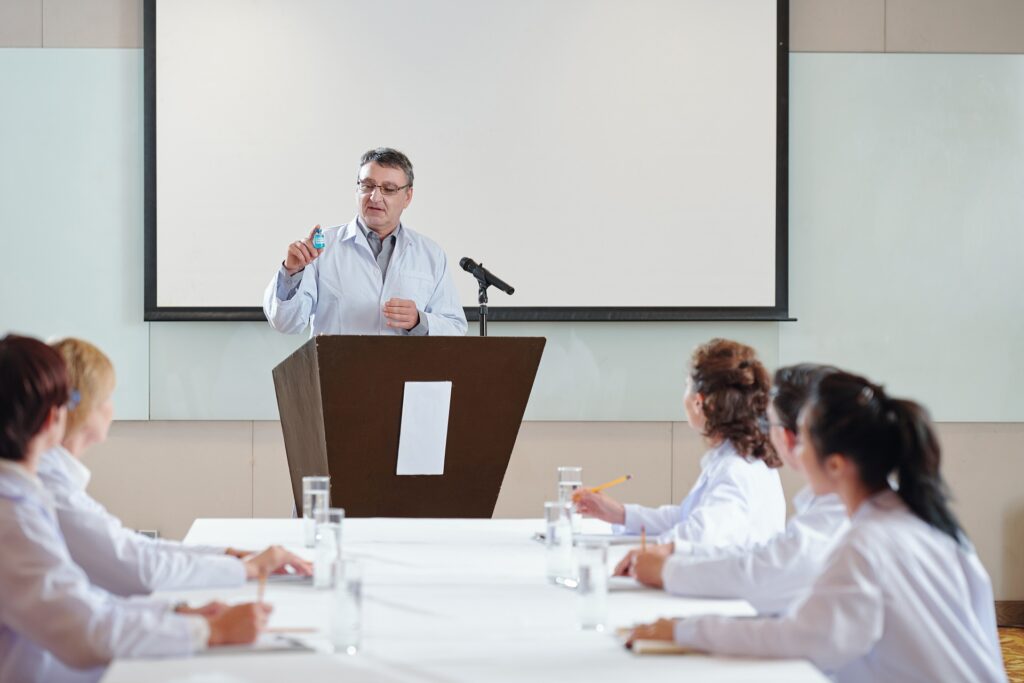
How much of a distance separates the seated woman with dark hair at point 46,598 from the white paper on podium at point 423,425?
1.32 m

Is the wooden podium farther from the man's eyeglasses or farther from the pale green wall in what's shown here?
the pale green wall

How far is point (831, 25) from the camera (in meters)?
4.94

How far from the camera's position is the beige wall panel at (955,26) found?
4.96 m

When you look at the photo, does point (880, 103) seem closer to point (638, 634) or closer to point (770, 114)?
point (770, 114)

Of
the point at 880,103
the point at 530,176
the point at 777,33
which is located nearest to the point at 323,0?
the point at 530,176

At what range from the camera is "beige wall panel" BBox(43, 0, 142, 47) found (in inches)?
186

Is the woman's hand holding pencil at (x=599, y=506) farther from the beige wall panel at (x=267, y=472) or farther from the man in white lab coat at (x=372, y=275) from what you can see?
the beige wall panel at (x=267, y=472)

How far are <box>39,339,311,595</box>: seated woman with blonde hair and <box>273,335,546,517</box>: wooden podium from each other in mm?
849

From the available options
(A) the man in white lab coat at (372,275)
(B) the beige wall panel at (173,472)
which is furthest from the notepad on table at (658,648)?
(B) the beige wall panel at (173,472)

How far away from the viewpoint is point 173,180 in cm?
471

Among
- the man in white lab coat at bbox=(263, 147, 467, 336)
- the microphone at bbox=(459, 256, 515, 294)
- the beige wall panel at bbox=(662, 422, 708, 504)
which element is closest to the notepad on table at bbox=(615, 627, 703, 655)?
the microphone at bbox=(459, 256, 515, 294)

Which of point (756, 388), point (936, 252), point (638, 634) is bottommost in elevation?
point (638, 634)

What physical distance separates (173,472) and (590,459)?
1713 mm

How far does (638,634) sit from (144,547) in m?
0.89
